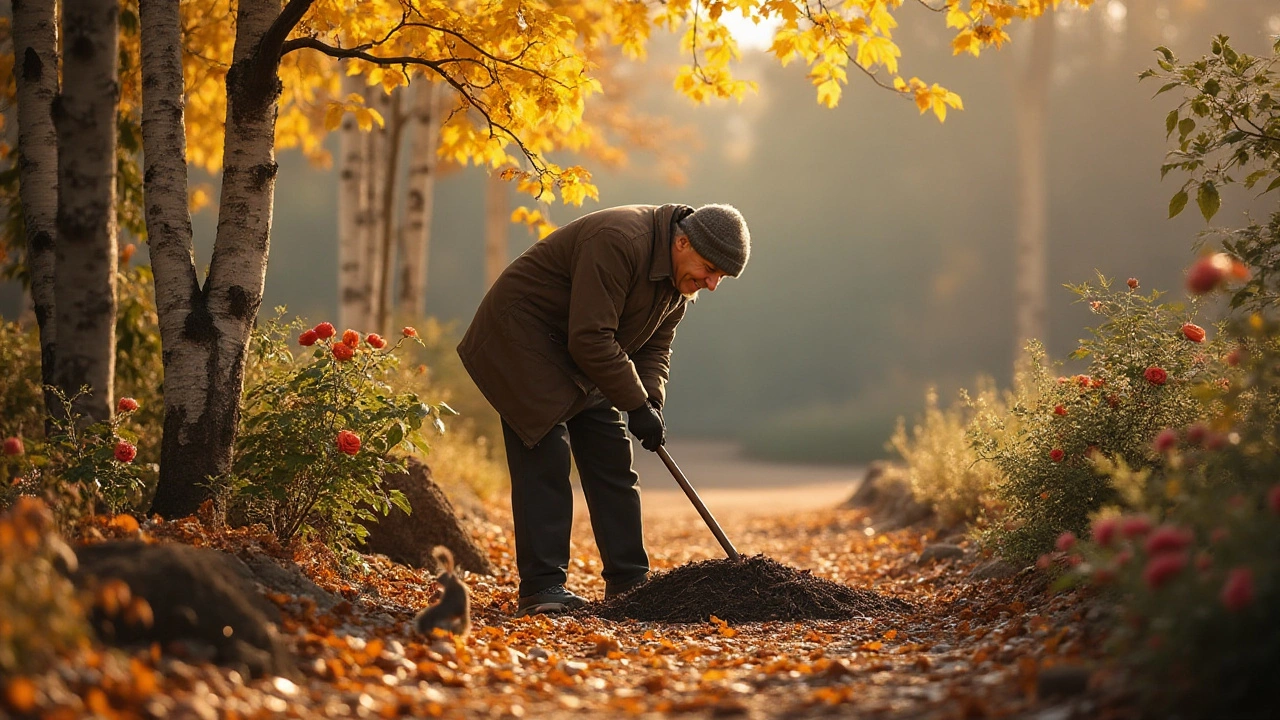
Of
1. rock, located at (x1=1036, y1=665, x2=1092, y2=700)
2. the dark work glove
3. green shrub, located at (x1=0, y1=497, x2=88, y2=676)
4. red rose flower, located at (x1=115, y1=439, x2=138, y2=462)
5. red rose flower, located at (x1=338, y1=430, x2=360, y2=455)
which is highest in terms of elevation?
the dark work glove

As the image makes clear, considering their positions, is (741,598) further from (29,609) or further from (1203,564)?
(29,609)

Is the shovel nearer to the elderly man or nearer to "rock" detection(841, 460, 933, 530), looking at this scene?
the elderly man

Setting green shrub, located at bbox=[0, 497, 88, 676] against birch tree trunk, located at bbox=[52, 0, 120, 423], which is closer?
green shrub, located at bbox=[0, 497, 88, 676]

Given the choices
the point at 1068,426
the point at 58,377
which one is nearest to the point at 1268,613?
the point at 1068,426

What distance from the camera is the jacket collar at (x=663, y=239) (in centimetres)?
429

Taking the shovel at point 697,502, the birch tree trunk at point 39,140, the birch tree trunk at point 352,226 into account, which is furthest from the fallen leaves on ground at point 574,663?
the birch tree trunk at point 352,226

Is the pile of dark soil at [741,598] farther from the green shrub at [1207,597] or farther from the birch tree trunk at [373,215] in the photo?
the birch tree trunk at [373,215]

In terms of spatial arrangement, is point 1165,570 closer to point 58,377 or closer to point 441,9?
point 441,9

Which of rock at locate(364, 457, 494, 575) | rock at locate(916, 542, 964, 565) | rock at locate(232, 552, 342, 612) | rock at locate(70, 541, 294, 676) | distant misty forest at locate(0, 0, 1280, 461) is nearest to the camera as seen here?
rock at locate(70, 541, 294, 676)

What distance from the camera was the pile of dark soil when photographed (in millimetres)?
4215

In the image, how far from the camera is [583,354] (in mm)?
4156

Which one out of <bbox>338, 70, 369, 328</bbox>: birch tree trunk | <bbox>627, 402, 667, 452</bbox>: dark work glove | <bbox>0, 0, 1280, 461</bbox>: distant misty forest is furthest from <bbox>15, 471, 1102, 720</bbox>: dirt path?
<bbox>0, 0, 1280, 461</bbox>: distant misty forest

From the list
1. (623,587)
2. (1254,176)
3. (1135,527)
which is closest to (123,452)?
(623,587)

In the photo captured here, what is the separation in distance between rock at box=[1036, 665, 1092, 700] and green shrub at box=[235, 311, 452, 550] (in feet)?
8.17
